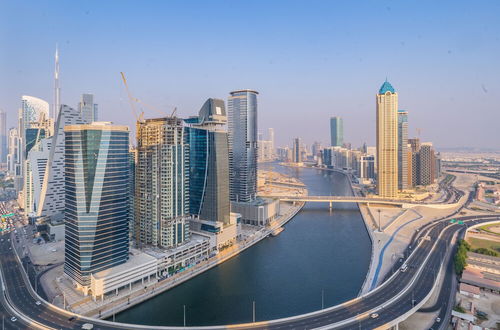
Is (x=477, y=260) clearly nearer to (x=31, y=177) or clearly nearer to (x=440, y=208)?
(x=440, y=208)

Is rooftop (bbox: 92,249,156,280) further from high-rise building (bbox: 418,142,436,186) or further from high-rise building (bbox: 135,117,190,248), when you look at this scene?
high-rise building (bbox: 418,142,436,186)

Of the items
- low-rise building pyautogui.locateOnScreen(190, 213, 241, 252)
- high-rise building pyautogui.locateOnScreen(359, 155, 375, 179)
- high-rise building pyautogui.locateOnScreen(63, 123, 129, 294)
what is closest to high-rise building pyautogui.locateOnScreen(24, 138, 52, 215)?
high-rise building pyautogui.locateOnScreen(63, 123, 129, 294)

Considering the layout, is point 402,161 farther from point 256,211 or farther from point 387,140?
point 256,211

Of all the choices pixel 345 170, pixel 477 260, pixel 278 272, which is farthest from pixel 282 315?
pixel 345 170

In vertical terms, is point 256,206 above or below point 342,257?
above

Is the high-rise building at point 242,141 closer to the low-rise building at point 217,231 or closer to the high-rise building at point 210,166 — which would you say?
the high-rise building at point 210,166

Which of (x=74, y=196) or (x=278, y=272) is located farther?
(x=278, y=272)

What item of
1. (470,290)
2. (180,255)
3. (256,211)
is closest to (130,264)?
(180,255)
